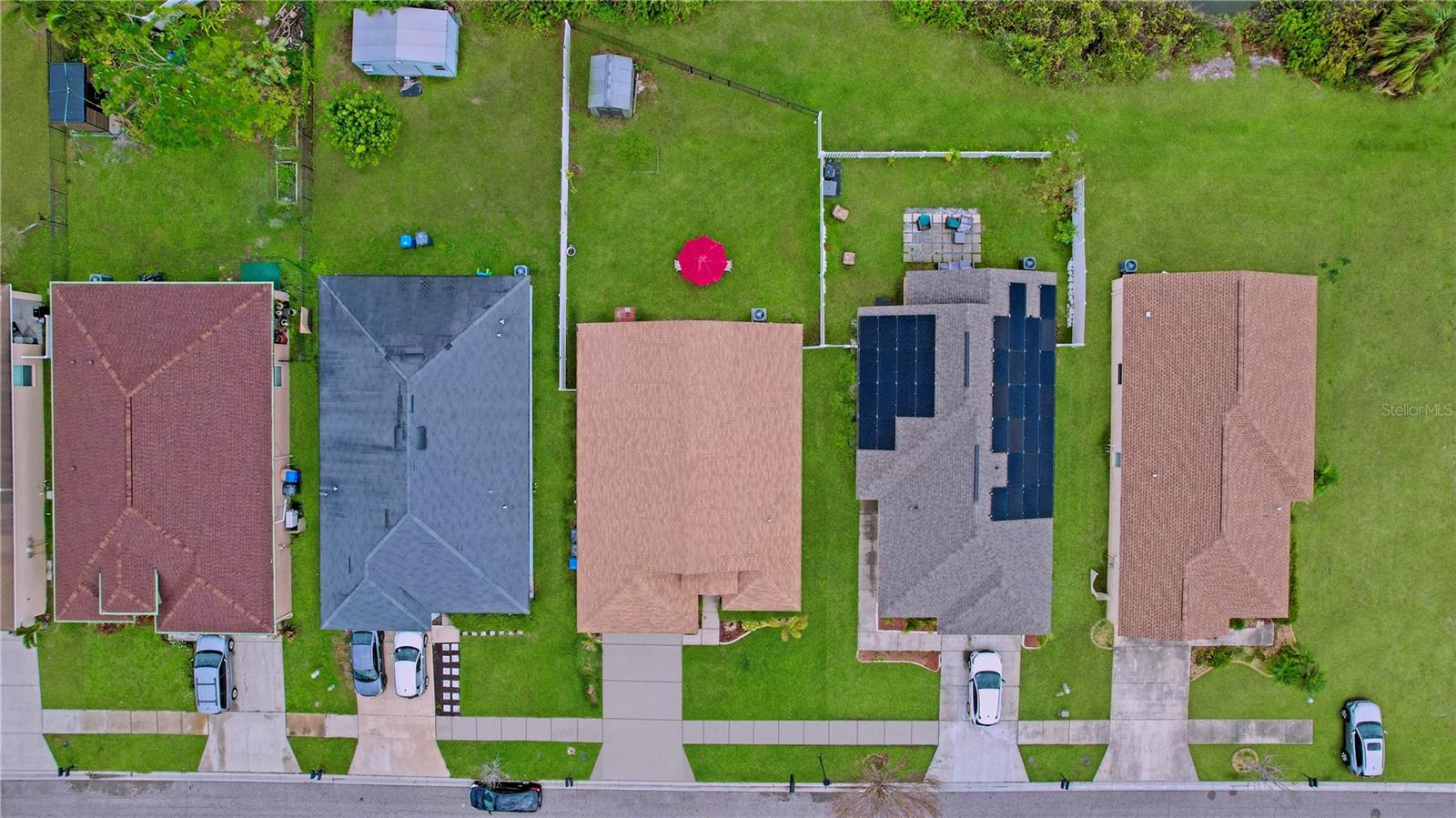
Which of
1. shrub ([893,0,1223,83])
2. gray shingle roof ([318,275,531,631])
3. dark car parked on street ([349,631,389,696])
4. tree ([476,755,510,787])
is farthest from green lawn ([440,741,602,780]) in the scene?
shrub ([893,0,1223,83])

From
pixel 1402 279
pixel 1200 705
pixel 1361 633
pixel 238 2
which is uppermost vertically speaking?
pixel 238 2

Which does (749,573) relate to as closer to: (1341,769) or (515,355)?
(515,355)

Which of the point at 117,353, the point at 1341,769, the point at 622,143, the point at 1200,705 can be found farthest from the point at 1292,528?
the point at 117,353

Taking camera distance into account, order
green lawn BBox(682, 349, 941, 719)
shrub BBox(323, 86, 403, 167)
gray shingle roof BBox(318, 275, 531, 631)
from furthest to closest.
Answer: green lawn BBox(682, 349, 941, 719)
shrub BBox(323, 86, 403, 167)
gray shingle roof BBox(318, 275, 531, 631)

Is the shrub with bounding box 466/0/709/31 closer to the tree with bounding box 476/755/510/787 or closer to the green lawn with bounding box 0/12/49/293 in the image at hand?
the green lawn with bounding box 0/12/49/293

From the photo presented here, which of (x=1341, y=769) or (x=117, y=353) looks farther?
(x=1341, y=769)

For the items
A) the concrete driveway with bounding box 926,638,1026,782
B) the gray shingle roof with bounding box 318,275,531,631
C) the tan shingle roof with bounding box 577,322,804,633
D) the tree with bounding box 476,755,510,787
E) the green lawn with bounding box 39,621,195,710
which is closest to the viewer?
the tan shingle roof with bounding box 577,322,804,633

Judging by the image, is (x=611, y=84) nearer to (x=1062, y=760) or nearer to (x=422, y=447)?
(x=422, y=447)

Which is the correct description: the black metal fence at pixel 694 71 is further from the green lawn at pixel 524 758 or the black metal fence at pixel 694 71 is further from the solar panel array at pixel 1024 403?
the green lawn at pixel 524 758
